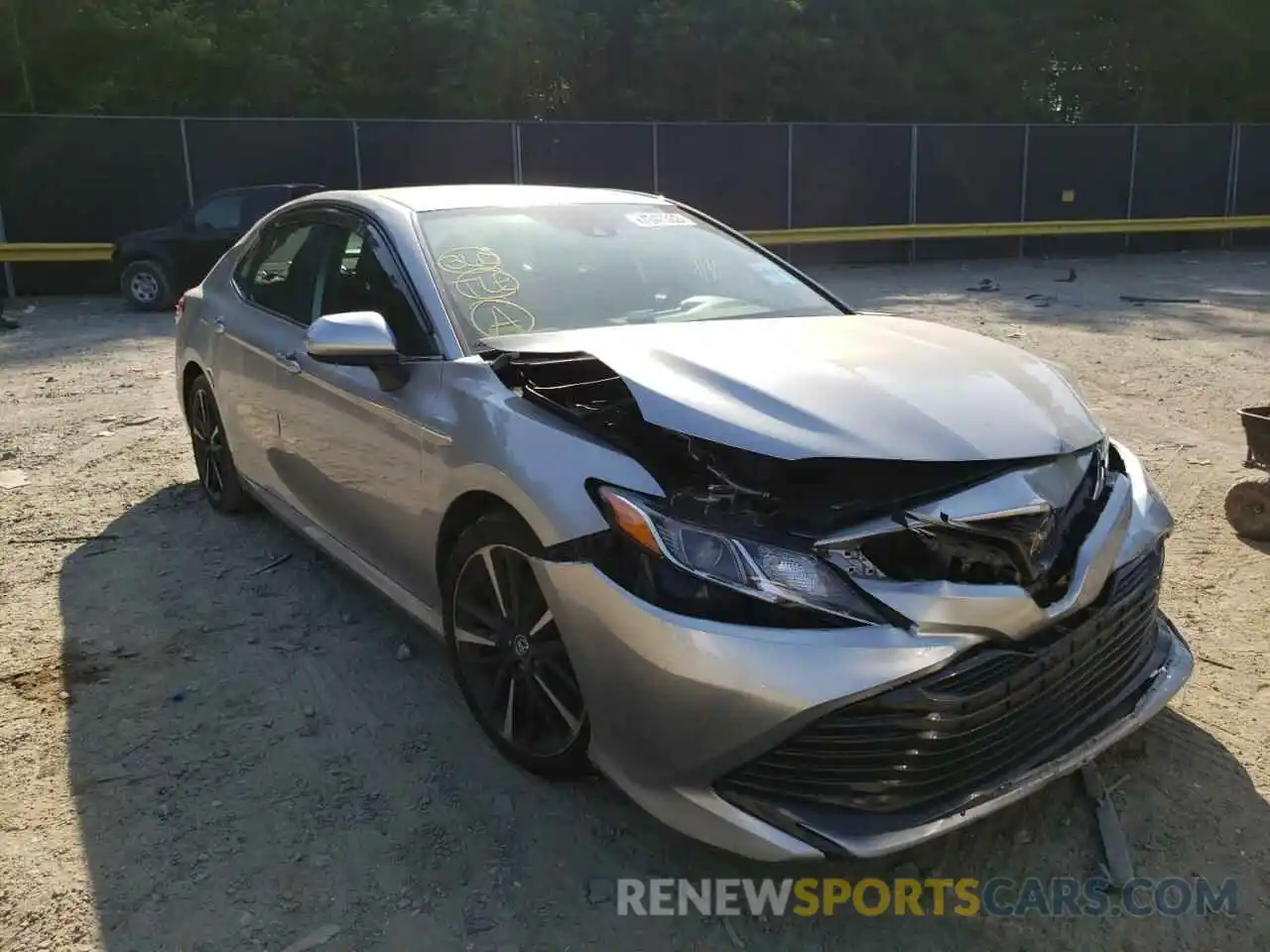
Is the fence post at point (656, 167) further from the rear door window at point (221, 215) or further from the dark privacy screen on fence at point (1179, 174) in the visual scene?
the dark privacy screen on fence at point (1179, 174)

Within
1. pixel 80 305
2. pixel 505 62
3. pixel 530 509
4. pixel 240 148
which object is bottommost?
pixel 80 305

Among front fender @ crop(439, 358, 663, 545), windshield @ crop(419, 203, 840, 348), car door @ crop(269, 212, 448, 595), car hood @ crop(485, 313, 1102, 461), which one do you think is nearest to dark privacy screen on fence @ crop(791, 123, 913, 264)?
windshield @ crop(419, 203, 840, 348)

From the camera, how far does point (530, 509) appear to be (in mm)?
2756

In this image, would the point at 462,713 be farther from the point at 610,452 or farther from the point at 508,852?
the point at 610,452

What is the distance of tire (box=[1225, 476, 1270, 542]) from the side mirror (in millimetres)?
3796

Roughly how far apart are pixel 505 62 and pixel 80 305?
1143 centimetres

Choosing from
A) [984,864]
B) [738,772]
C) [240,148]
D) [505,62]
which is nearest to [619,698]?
[738,772]

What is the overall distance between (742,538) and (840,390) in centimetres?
54

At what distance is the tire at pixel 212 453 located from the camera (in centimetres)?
514

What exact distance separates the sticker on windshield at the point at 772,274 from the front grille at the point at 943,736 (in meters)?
1.96

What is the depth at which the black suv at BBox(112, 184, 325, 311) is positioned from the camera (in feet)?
45.6

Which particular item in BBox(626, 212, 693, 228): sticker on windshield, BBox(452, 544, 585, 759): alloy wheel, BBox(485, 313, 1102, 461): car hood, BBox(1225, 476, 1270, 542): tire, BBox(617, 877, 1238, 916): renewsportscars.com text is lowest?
BBox(617, 877, 1238, 916): renewsportscars.com text

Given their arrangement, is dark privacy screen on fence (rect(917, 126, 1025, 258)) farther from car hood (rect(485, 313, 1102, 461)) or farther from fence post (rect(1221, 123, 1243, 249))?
car hood (rect(485, 313, 1102, 461))

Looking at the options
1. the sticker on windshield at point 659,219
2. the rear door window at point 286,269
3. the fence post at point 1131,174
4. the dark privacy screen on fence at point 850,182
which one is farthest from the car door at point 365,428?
the fence post at point 1131,174
